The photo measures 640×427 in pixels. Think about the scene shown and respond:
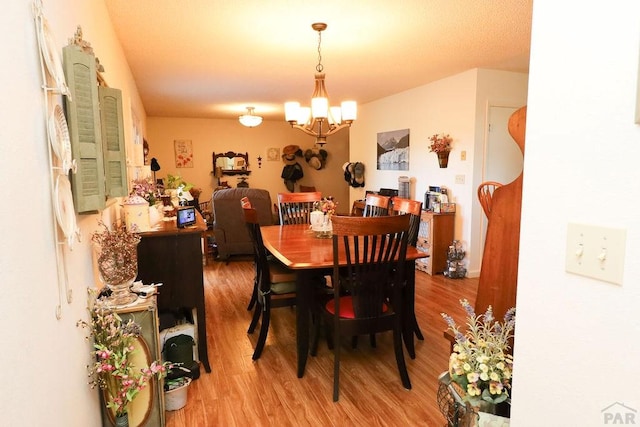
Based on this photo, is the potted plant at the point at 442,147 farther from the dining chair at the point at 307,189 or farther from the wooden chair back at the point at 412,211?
the dining chair at the point at 307,189

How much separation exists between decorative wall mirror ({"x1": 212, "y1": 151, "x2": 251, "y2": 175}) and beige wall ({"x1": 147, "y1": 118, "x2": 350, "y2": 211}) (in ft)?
0.32

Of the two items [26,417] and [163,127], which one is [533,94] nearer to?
[26,417]

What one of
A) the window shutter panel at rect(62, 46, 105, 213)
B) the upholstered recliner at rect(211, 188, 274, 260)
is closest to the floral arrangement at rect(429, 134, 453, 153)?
the upholstered recliner at rect(211, 188, 274, 260)

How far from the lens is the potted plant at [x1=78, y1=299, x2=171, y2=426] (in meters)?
1.54

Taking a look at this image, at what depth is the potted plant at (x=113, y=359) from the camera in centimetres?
154

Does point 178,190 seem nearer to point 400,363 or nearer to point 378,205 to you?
point 378,205

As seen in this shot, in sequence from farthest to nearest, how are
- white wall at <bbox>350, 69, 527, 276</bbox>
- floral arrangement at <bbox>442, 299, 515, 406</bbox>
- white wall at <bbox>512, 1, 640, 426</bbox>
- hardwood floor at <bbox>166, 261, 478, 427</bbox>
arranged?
white wall at <bbox>350, 69, 527, 276</bbox> < hardwood floor at <bbox>166, 261, 478, 427</bbox> < floral arrangement at <bbox>442, 299, 515, 406</bbox> < white wall at <bbox>512, 1, 640, 426</bbox>

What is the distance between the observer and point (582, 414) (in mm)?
841

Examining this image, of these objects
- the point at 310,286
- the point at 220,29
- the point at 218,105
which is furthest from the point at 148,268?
the point at 218,105

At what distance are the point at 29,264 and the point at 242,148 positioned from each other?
8.13 metres

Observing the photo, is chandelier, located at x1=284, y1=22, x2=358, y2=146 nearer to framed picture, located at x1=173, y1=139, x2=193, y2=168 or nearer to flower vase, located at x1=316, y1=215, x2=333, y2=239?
flower vase, located at x1=316, y1=215, x2=333, y2=239

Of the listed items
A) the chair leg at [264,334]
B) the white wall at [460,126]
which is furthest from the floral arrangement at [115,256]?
the white wall at [460,126]

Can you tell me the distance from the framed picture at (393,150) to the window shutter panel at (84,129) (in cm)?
461

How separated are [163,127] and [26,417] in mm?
8247
